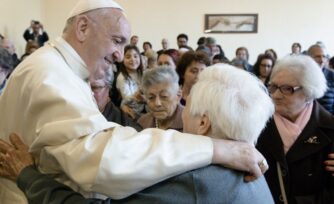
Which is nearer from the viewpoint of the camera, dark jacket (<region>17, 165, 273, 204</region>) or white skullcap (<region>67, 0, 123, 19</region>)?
dark jacket (<region>17, 165, 273, 204</region>)

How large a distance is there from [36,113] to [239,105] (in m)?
0.56

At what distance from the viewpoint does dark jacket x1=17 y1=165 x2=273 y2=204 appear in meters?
1.03

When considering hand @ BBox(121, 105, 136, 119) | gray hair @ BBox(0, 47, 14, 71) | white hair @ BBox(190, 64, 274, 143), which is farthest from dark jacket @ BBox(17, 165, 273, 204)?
hand @ BBox(121, 105, 136, 119)

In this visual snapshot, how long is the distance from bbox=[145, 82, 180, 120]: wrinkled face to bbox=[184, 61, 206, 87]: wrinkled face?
0.44 meters

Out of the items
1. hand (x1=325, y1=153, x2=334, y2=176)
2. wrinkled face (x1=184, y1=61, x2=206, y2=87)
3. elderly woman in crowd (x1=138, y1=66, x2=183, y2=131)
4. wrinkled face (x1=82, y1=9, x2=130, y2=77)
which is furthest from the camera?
wrinkled face (x1=184, y1=61, x2=206, y2=87)

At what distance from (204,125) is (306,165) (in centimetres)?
88

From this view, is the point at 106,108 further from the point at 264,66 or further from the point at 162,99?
the point at 264,66

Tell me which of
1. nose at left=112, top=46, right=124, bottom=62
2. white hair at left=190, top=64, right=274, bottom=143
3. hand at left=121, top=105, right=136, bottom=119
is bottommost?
hand at left=121, top=105, right=136, bottom=119

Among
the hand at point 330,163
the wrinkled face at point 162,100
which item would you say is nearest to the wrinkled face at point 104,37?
the hand at point 330,163

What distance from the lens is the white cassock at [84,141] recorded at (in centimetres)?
96

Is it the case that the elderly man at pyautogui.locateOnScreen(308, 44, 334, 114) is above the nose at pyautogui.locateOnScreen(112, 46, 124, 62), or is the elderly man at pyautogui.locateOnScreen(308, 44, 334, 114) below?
below

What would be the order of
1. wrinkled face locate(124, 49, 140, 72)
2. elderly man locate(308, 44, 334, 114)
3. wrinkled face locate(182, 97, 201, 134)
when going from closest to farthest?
wrinkled face locate(182, 97, 201, 134), elderly man locate(308, 44, 334, 114), wrinkled face locate(124, 49, 140, 72)

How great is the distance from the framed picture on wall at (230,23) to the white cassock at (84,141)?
968 cm

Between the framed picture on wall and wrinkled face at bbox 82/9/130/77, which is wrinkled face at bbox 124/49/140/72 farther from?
the framed picture on wall
